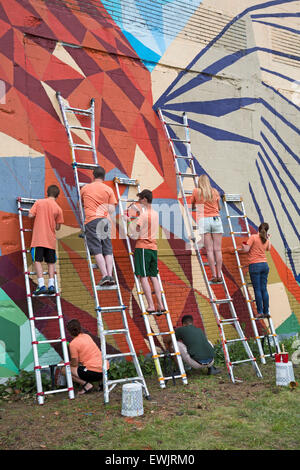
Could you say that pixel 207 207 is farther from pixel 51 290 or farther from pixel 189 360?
pixel 51 290

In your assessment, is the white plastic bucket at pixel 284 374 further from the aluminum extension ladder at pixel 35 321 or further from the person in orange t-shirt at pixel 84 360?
the aluminum extension ladder at pixel 35 321

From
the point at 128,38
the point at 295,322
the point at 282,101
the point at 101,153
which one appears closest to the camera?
the point at 101,153

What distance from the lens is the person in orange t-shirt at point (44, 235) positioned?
5758 millimetres

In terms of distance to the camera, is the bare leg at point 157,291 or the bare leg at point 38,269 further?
the bare leg at point 157,291

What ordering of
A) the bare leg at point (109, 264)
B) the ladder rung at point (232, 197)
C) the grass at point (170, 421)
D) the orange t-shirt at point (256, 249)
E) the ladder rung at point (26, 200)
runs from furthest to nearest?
the ladder rung at point (232, 197), the orange t-shirt at point (256, 249), the ladder rung at point (26, 200), the bare leg at point (109, 264), the grass at point (170, 421)

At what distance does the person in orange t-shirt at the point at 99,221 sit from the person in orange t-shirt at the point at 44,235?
0.45m

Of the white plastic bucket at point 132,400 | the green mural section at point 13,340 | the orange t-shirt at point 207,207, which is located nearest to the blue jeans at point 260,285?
the orange t-shirt at point 207,207

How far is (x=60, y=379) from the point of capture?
5832mm

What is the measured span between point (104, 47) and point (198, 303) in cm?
475

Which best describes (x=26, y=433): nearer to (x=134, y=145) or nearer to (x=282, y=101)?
(x=134, y=145)

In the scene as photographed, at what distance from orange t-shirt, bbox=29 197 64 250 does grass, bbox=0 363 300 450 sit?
203 cm

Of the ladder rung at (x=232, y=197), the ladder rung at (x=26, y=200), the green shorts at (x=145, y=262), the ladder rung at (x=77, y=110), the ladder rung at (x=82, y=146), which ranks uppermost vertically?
the ladder rung at (x=77, y=110)

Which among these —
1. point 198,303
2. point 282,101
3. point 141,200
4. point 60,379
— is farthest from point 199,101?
point 60,379

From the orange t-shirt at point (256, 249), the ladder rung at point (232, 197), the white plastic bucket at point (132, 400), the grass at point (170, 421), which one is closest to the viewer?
the grass at point (170, 421)
